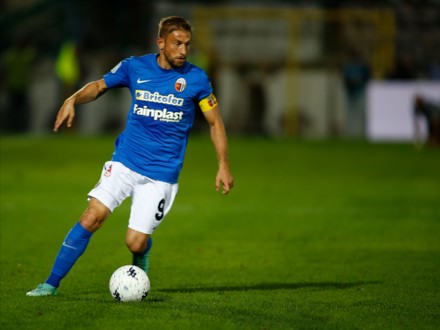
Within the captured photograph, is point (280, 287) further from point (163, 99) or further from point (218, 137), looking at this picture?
point (163, 99)

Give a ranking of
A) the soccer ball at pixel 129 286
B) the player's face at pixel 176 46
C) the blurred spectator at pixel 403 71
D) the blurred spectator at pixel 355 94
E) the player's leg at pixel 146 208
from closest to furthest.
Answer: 1. the soccer ball at pixel 129 286
2. the player's face at pixel 176 46
3. the player's leg at pixel 146 208
4. the blurred spectator at pixel 355 94
5. the blurred spectator at pixel 403 71

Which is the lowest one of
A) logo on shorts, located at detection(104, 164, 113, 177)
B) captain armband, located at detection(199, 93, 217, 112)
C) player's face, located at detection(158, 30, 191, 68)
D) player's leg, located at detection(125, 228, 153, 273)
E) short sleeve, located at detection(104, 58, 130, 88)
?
player's leg, located at detection(125, 228, 153, 273)

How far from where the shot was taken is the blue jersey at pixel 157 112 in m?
8.30

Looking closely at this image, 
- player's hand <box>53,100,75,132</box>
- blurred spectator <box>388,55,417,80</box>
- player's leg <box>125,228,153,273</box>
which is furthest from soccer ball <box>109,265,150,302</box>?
blurred spectator <box>388,55,417,80</box>

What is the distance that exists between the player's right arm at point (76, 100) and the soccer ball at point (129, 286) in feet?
3.87

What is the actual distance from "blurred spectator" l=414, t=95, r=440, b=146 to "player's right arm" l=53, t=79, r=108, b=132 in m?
20.6

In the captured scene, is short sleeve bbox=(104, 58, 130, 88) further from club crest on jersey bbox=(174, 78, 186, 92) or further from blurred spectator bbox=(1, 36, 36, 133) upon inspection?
blurred spectator bbox=(1, 36, 36, 133)

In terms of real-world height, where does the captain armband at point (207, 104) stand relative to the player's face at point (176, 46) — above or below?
below

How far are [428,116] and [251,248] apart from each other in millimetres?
17516

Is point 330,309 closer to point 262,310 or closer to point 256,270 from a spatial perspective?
point 262,310

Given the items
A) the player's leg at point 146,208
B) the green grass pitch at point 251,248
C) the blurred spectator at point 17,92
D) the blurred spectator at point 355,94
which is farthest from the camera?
the blurred spectator at point 17,92

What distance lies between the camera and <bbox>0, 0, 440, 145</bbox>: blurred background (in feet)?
105

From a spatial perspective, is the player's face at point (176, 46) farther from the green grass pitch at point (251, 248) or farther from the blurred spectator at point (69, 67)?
the blurred spectator at point (69, 67)

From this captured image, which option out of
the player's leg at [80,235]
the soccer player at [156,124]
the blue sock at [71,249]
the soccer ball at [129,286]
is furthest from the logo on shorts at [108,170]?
the soccer ball at [129,286]
